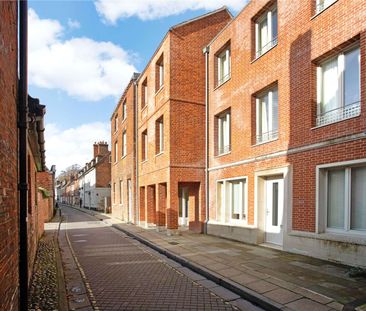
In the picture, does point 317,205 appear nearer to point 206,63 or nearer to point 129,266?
point 129,266

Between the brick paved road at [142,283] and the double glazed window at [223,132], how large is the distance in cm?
542

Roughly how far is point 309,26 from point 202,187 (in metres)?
8.47

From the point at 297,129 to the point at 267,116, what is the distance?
2142 mm

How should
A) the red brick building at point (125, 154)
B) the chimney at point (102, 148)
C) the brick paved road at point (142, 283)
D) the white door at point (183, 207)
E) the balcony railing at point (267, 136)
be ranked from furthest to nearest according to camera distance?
the chimney at point (102, 148) < the red brick building at point (125, 154) < the white door at point (183, 207) < the balcony railing at point (267, 136) < the brick paved road at point (142, 283)

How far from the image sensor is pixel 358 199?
793cm

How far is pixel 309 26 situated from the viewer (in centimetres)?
947

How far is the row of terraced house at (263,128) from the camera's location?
8.22 meters

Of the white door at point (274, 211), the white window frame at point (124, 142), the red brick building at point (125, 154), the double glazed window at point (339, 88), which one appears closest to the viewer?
the double glazed window at point (339, 88)

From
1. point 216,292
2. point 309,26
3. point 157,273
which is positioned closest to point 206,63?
point 309,26

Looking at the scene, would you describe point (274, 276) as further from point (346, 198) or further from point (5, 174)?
point (5, 174)

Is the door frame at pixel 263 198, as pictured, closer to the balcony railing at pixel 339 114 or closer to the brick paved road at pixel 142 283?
the balcony railing at pixel 339 114

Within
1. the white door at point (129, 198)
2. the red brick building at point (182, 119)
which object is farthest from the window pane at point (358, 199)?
the white door at point (129, 198)

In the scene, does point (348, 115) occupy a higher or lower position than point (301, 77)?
lower

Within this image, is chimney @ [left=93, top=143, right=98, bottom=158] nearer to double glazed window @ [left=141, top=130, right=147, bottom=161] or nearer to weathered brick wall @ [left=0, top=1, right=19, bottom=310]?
double glazed window @ [left=141, top=130, right=147, bottom=161]
